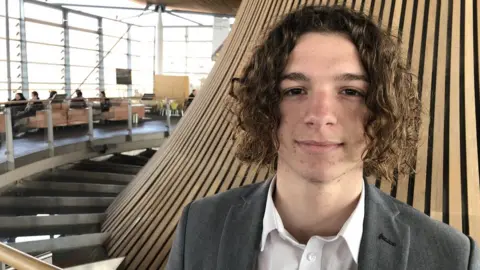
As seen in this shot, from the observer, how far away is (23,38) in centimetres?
1463

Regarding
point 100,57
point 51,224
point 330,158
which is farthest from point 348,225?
point 100,57

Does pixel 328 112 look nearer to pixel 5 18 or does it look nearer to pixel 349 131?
pixel 349 131

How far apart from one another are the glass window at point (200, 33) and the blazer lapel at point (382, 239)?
22.6m

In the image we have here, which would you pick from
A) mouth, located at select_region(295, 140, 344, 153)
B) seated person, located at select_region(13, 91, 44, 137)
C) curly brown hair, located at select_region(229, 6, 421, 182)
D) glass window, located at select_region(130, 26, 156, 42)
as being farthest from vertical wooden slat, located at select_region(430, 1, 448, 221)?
glass window, located at select_region(130, 26, 156, 42)

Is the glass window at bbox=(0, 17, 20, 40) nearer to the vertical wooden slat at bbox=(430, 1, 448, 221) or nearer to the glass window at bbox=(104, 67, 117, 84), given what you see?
the glass window at bbox=(104, 67, 117, 84)

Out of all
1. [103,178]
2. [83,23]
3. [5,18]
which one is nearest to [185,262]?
[103,178]

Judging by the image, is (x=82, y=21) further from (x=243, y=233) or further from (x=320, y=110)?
(x=320, y=110)

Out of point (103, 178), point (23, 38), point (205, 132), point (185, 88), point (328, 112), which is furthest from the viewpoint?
point (185, 88)

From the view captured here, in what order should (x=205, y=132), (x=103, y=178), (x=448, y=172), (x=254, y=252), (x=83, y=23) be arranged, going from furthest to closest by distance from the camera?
(x=83, y=23), (x=103, y=178), (x=205, y=132), (x=448, y=172), (x=254, y=252)

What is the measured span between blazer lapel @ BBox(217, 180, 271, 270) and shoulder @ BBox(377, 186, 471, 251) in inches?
13.7

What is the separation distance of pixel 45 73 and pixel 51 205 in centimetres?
1132

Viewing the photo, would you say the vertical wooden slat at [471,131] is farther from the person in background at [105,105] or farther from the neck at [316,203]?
the person in background at [105,105]

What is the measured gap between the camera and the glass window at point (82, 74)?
17761 mm

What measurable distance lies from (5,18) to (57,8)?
2.88 metres
